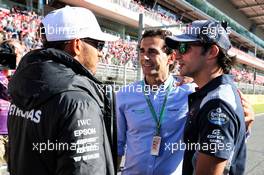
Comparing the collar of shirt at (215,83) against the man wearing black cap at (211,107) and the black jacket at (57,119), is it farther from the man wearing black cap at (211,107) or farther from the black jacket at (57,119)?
the black jacket at (57,119)

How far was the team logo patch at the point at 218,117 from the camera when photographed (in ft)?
5.67

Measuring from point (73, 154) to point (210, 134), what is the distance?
26.1 inches

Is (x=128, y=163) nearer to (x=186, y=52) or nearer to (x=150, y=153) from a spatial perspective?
(x=150, y=153)

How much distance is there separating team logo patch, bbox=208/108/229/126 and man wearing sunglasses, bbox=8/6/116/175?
19.7 inches

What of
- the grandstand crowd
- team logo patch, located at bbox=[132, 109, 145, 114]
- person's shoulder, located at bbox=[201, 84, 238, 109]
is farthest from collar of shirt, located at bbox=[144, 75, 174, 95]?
the grandstand crowd

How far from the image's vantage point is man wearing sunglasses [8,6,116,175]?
1454 mm

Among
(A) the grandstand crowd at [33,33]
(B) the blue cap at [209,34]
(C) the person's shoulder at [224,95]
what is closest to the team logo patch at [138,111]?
(B) the blue cap at [209,34]

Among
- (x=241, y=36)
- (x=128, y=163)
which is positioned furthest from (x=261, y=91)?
(x=128, y=163)

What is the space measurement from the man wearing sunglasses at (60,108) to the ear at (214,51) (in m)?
0.68

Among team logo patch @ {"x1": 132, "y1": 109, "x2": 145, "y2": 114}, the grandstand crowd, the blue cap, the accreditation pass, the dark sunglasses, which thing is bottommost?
the accreditation pass

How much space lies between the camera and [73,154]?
1447mm

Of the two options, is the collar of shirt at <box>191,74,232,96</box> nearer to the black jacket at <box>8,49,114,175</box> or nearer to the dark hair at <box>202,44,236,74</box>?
the dark hair at <box>202,44,236,74</box>

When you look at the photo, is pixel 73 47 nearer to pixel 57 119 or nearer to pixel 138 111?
pixel 57 119

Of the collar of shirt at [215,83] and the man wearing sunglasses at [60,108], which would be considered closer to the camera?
the man wearing sunglasses at [60,108]
